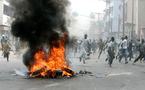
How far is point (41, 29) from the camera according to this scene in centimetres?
1478

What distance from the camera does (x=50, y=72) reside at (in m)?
13.6

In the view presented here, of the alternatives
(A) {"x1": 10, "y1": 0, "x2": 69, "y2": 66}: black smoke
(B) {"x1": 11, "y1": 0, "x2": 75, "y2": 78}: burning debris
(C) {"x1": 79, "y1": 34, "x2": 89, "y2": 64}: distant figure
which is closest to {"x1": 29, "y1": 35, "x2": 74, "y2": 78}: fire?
(B) {"x1": 11, "y1": 0, "x2": 75, "y2": 78}: burning debris

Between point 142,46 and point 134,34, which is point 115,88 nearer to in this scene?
point 142,46

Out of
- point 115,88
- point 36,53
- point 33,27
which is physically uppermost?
point 33,27

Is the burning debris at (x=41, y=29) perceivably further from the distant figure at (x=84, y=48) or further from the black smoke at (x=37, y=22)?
the distant figure at (x=84, y=48)

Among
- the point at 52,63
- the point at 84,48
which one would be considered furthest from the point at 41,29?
the point at 84,48

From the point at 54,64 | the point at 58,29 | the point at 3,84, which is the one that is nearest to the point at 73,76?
the point at 54,64

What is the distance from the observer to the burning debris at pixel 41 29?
47.3 ft

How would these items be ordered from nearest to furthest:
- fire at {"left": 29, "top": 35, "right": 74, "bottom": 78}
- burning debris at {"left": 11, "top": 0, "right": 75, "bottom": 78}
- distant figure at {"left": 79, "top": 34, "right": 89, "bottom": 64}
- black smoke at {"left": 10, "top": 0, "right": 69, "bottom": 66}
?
fire at {"left": 29, "top": 35, "right": 74, "bottom": 78}, burning debris at {"left": 11, "top": 0, "right": 75, "bottom": 78}, black smoke at {"left": 10, "top": 0, "right": 69, "bottom": 66}, distant figure at {"left": 79, "top": 34, "right": 89, "bottom": 64}

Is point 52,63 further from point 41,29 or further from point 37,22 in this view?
point 37,22

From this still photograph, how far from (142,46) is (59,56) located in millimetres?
9936

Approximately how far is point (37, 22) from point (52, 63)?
1757mm

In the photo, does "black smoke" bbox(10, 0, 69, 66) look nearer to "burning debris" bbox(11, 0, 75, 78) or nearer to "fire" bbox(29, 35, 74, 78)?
"burning debris" bbox(11, 0, 75, 78)

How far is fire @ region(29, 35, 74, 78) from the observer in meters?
13.6
